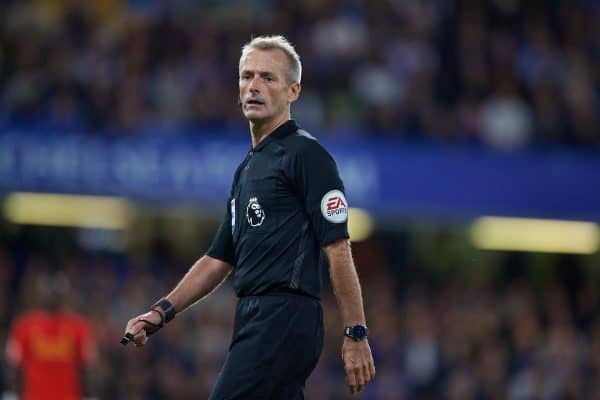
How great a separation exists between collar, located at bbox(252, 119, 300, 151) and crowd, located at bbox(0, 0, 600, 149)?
10156mm

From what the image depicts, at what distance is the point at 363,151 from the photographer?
15445 mm

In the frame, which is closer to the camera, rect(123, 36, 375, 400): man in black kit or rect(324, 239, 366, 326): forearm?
rect(324, 239, 366, 326): forearm

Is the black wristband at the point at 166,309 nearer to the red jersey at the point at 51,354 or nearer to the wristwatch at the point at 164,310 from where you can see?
the wristwatch at the point at 164,310

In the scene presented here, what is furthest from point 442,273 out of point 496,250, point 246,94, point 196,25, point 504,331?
point 246,94

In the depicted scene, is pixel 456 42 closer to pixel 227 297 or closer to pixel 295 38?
pixel 295 38

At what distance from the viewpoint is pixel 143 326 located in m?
5.33

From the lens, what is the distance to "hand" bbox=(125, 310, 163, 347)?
17.3ft

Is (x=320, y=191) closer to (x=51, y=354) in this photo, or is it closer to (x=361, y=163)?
(x=51, y=354)

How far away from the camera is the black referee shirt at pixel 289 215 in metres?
5.02

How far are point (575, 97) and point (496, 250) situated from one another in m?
2.67

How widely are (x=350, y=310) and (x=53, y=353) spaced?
6398 mm

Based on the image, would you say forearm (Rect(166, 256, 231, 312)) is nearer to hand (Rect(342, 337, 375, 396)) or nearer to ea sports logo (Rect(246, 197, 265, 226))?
ea sports logo (Rect(246, 197, 265, 226))

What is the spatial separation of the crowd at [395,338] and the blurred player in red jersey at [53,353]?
3.06 meters

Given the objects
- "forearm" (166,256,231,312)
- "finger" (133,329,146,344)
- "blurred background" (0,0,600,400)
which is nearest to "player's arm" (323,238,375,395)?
"forearm" (166,256,231,312)
